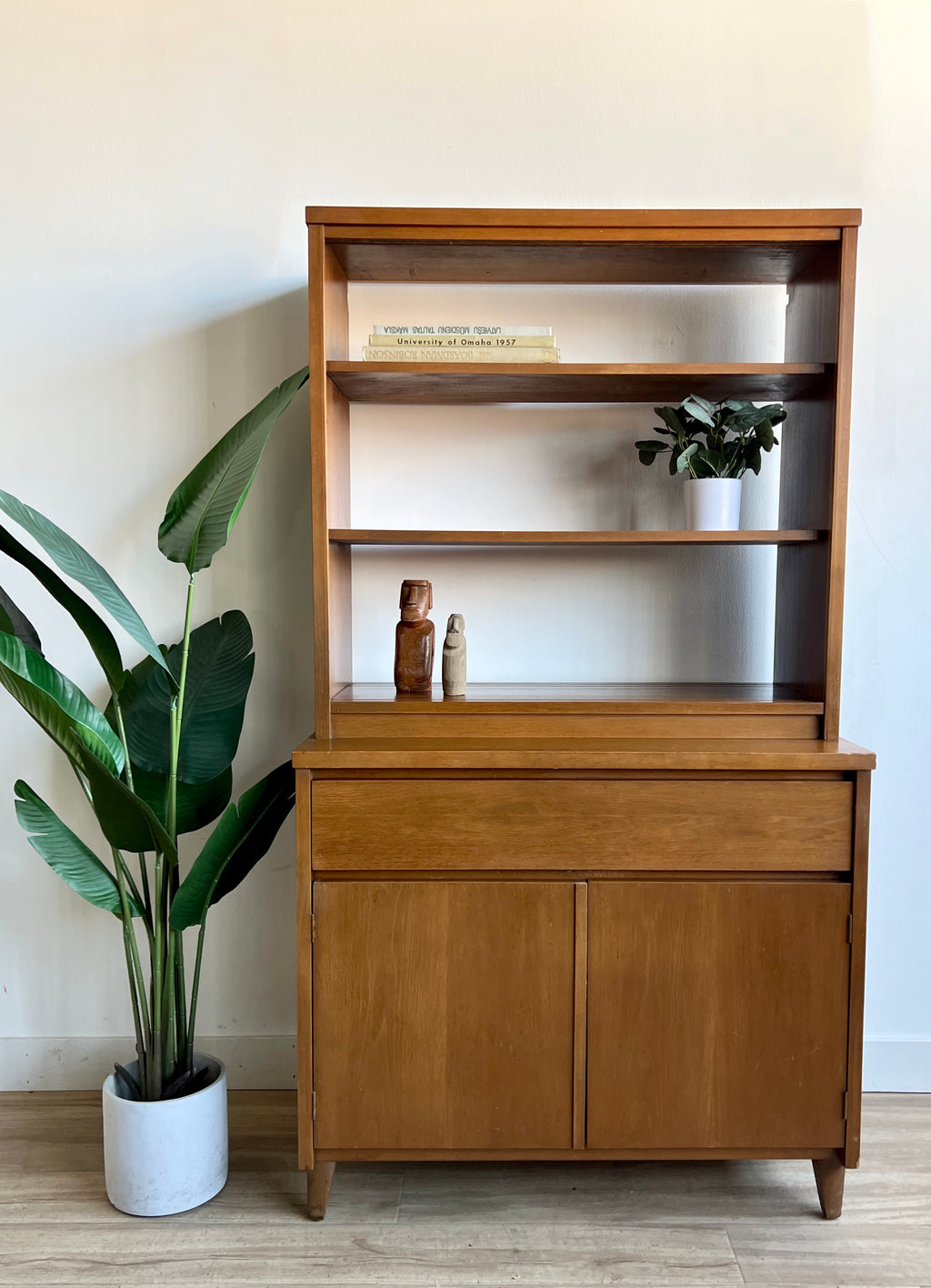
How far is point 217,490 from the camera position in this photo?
1.56m

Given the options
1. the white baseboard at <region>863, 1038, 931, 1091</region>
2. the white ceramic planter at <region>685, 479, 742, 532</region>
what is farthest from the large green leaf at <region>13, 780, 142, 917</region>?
the white baseboard at <region>863, 1038, 931, 1091</region>

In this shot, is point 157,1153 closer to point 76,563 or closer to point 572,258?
point 76,563

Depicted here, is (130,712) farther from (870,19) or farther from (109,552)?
(870,19)

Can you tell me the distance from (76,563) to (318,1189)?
1.20 m

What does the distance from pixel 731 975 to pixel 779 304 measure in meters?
1.44

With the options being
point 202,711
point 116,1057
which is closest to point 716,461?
point 202,711

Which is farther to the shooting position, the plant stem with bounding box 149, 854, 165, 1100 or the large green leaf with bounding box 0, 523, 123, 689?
the plant stem with bounding box 149, 854, 165, 1100

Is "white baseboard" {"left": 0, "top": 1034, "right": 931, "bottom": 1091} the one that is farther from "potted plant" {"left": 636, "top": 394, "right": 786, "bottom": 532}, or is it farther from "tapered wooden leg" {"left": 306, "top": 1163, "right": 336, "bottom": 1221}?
"potted plant" {"left": 636, "top": 394, "right": 786, "bottom": 532}

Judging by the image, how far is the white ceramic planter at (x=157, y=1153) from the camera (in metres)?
1.65

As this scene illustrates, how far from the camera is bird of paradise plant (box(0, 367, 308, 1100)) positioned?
1.49 m

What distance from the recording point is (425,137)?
200 centimetres

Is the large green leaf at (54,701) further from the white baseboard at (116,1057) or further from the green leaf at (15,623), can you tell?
the white baseboard at (116,1057)

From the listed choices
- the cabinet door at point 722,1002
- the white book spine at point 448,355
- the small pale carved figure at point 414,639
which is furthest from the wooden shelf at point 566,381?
the cabinet door at point 722,1002

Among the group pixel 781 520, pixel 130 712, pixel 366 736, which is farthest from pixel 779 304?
pixel 130 712
